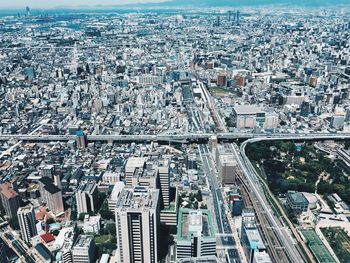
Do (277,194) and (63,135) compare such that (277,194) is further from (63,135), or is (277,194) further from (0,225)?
(63,135)

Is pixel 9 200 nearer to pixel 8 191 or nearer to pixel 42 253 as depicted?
pixel 8 191

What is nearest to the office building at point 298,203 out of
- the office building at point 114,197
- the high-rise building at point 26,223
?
the office building at point 114,197

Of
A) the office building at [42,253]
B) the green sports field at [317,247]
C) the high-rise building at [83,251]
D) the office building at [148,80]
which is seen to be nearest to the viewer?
the high-rise building at [83,251]

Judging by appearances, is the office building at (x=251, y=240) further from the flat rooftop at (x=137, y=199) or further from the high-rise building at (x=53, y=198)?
the high-rise building at (x=53, y=198)

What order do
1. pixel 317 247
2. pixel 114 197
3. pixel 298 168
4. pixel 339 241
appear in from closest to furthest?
pixel 317 247
pixel 339 241
pixel 114 197
pixel 298 168

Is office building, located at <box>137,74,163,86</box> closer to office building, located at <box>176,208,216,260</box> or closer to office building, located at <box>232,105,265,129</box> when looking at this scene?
office building, located at <box>232,105,265,129</box>

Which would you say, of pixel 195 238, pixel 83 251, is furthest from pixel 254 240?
pixel 83 251
